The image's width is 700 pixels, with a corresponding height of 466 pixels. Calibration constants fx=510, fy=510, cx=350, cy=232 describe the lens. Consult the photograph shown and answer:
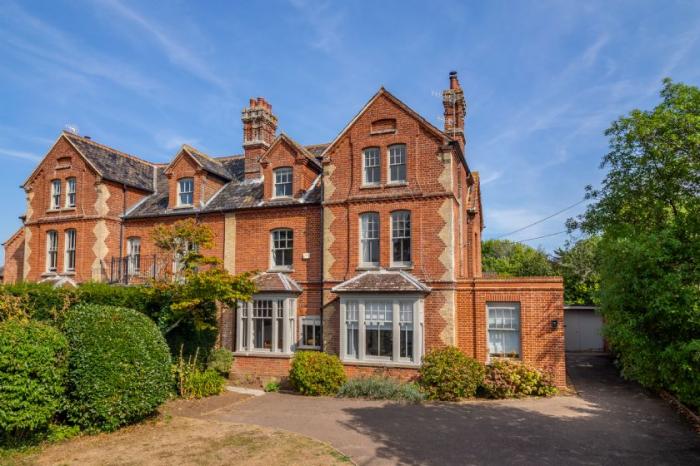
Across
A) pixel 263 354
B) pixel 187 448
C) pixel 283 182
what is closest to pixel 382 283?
pixel 263 354

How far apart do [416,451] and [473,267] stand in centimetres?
1504

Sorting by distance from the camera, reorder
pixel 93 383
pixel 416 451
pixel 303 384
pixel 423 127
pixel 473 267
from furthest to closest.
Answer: pixel 473 267
pixel 423 127
pixel 303 384
pixel 93 383
pixel 416 451

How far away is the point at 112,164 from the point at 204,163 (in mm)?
5694

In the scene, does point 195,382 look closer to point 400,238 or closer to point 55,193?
point 400,238

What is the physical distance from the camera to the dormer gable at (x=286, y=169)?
22.4 meters

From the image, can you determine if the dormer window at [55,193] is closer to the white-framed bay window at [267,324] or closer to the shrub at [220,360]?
the white-framed bay window at [267,324]

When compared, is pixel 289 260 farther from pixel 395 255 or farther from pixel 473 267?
pixel 473 267

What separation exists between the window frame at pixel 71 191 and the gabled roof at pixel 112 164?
1.48m

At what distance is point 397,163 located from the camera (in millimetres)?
20234

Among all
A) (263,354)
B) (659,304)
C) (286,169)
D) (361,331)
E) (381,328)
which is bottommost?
(263,354)

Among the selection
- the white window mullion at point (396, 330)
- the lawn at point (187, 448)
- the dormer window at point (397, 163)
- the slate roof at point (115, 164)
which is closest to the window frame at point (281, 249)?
the dormer window at point (397, 163)

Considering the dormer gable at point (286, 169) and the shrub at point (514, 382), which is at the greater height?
the dormer gable at point (286, 169)

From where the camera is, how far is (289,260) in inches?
874

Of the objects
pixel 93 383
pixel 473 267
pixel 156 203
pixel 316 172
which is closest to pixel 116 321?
pixel 93 383
